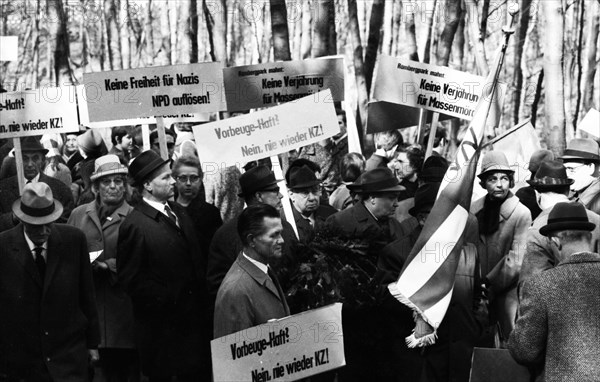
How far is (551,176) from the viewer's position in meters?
9.81

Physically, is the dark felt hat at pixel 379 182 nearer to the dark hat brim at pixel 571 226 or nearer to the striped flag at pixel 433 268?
the striped flag at pixel 433 268

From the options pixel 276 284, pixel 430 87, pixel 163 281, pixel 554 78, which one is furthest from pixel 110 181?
pixel 554 78

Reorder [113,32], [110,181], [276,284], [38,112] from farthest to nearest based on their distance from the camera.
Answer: [113,32], [38,112], [110,181], [276,284]

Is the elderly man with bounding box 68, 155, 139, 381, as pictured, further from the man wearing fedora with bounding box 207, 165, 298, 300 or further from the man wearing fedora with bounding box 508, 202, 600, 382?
the man wearing fedora with bounding box 508, 202, 600, 382

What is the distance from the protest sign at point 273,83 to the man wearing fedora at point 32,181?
1618 millimetres

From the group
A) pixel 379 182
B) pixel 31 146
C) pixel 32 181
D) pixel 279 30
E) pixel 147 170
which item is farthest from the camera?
pixel 279 30

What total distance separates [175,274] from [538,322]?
3.17m

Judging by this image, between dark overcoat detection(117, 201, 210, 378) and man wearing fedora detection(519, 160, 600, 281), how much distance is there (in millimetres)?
2320

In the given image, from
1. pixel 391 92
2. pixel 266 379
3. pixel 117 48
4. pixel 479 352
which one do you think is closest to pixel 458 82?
pixel 391 92

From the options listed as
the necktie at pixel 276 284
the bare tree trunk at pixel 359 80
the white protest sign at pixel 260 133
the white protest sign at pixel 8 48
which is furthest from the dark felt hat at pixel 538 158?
the bare tree trunk at pixel 359 80

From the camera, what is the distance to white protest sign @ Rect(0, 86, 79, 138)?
1217 centimetres

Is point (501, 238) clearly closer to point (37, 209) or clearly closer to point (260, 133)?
point (260, 133)

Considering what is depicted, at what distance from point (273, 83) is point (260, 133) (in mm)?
1314

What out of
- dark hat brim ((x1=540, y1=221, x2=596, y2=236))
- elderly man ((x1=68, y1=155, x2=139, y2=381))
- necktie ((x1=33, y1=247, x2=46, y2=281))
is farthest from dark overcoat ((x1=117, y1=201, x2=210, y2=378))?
dark hat brim ((x1=540, y1=221, x2=596, y2=236))
